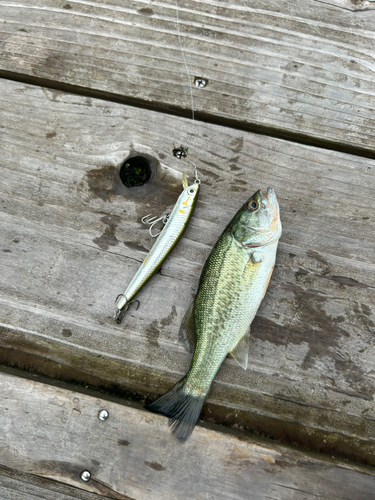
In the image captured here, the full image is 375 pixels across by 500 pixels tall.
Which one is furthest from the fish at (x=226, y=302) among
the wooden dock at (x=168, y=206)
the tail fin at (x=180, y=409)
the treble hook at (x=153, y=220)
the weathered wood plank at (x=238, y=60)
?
the weathered wood plank at (x=238, y=60)

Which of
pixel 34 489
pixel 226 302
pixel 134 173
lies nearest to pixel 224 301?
pixel 226 302

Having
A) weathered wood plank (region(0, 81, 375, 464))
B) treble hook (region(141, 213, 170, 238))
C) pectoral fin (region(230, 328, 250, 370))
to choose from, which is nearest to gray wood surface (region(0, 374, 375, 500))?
weathered wood plank (region(0, 81, 375, 464))

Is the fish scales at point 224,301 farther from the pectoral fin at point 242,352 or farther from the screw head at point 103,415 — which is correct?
the screw head at point 103,415

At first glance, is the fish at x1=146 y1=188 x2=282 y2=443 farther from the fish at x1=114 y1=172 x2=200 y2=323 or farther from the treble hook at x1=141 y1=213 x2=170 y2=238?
the treble hook at x1=141 y1=213 x2=170 y2=238

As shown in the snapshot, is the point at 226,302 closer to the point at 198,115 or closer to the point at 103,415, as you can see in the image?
the point at 103,415

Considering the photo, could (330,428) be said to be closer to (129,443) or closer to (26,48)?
(129,443)

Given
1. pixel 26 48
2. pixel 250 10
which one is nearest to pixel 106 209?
pixel 26 48
